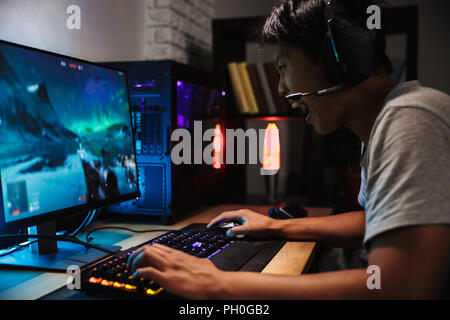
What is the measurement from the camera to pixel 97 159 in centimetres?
102

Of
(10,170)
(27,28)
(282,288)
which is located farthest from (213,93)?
(282,288)

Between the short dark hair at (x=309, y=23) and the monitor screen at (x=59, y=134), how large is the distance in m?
0.49

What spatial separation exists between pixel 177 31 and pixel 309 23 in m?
1.15

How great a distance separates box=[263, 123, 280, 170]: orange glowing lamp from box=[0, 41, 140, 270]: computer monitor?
718mm

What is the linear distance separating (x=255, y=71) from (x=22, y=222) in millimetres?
1329

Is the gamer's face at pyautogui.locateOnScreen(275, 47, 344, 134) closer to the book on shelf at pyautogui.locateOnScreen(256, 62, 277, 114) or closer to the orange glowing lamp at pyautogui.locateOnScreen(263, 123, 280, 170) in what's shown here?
the orange glowing lamp at pyautogui.locateOnScreen(263, 123, 280, 170)

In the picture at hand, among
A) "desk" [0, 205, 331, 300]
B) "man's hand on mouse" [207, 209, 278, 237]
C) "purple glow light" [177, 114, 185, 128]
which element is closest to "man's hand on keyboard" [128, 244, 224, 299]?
"desk" [0, 205, 331, 300]

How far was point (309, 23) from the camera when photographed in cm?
77

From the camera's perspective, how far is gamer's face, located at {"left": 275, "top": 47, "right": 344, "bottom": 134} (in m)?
0.81

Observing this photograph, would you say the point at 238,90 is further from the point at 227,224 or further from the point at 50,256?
the point at 50,256

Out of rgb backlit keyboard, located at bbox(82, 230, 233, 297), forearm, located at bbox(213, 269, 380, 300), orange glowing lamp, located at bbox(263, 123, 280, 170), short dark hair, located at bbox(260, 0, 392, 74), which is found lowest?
rgb backlit keyboard, located at bbox(82, 230, 233, 297)

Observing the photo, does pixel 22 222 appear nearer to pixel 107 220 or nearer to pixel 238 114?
pixel 107 220

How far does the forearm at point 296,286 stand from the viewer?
594 mm

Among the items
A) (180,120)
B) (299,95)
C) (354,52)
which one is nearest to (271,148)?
Result: (180,120)
